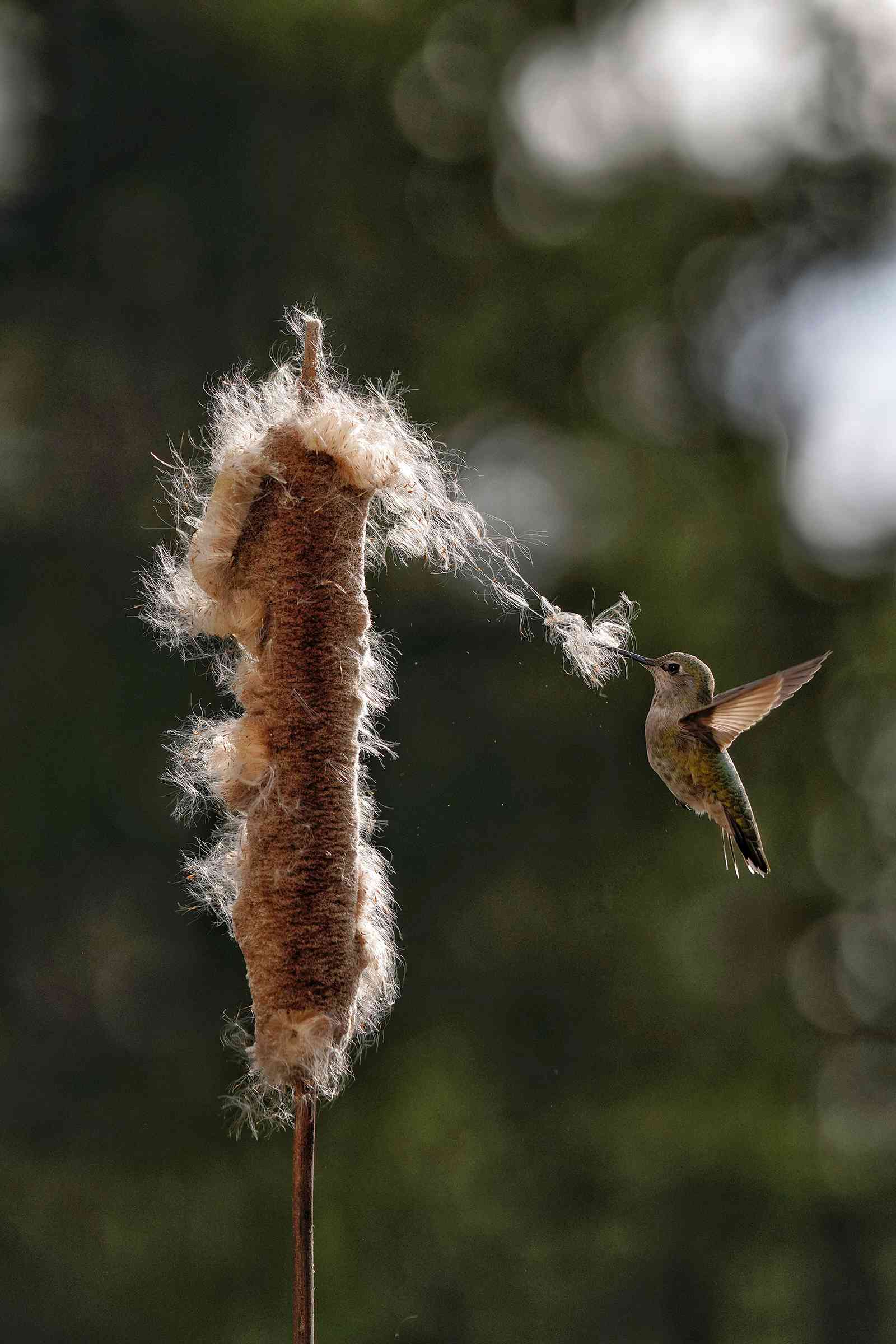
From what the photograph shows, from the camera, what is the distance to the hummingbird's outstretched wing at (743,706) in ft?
2.79

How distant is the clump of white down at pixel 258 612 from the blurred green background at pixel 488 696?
168 centimetres

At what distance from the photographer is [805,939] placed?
12.3ft

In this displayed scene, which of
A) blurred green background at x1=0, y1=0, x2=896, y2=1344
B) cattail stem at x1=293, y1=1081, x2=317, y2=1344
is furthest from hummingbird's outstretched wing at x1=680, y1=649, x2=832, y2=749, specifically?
blurred green background at x1=0, y1=0, x2=896, y2=1344

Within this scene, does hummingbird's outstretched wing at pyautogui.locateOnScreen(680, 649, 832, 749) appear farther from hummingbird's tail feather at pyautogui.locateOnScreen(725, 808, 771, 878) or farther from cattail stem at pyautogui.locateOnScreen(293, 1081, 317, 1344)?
cattail stem at pyautogui.locateOnScreen(293, 1081, 317, 1344)

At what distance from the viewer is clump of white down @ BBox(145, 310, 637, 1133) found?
890 mm

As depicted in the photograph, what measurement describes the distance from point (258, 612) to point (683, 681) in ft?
1.20

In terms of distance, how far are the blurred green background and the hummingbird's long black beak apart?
1.71 meters

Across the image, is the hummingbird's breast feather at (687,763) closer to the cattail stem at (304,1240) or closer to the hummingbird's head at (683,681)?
the hummingbird's head at (683,681)

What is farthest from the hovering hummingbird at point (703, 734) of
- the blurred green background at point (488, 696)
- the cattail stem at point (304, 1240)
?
the blurred green background at point (488, 696)

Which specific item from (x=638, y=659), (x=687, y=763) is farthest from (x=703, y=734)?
(x=638, y=659)

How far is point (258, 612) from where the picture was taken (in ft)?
2.97

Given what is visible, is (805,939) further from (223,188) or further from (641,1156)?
(223,188)

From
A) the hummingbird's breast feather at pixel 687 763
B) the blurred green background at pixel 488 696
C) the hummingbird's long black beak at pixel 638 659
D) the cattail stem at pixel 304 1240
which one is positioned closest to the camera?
the cattail stem at pixel 304 1240

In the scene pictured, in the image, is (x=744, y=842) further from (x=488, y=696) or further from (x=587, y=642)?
(x=488, y=696)
